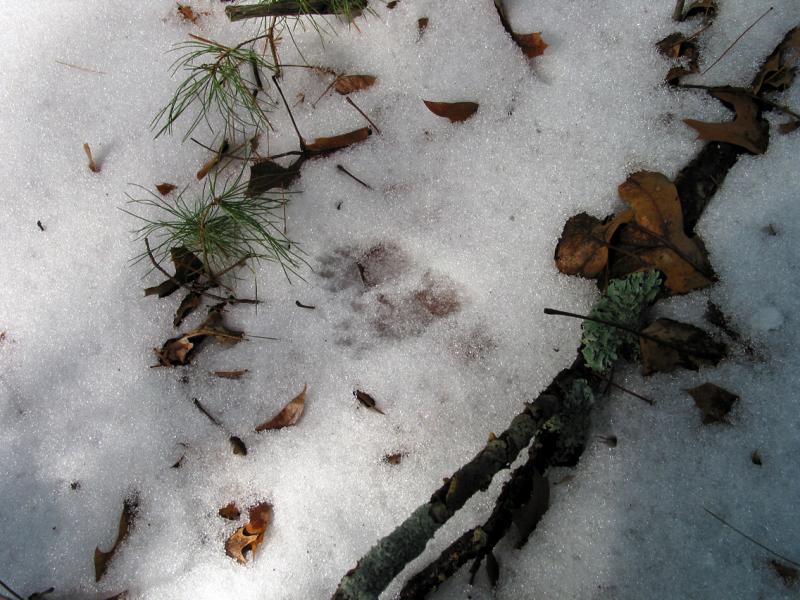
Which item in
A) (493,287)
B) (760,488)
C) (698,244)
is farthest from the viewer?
(493,287)

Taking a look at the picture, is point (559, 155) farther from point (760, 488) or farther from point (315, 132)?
point (760, 488)

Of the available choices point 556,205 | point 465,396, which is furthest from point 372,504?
point 556,205

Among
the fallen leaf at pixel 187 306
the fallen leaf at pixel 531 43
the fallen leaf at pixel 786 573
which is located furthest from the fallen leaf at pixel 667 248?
the fallen leaf at pixel 187 306

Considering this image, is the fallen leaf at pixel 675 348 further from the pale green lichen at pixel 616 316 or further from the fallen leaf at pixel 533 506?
the fallen leaf at pixel 533 506

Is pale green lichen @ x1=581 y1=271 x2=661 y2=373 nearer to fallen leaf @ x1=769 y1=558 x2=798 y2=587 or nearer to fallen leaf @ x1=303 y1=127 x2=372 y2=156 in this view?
fallen leaf @ x1=769 y1=558 x2=798 y2=587

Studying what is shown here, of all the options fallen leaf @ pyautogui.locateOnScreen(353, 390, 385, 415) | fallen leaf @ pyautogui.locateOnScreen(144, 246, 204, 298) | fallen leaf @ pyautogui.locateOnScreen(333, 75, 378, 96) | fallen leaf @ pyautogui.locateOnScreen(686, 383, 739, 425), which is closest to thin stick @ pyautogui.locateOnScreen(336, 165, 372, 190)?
fallen leaf @ pyautogui.locateOnScreen(333, 75, 378, 96)

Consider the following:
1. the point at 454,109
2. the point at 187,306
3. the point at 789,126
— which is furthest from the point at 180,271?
the point at 789,126

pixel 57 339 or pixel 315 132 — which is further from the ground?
pixel 315 132
